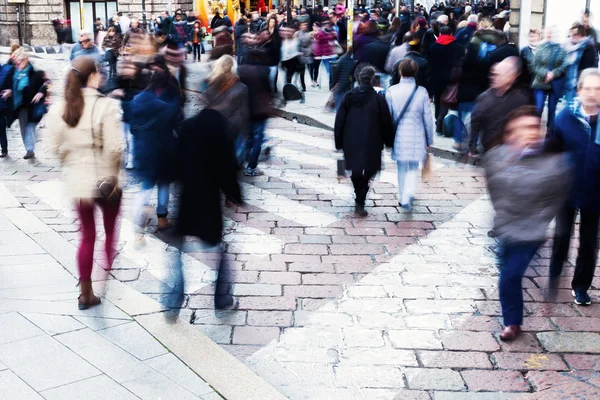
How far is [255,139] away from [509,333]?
5691 millimetres

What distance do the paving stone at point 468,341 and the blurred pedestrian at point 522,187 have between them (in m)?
0.48

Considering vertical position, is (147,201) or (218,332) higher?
(147,201)

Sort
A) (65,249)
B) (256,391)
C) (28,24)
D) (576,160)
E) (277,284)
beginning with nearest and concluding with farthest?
(256,391) < (576,160) < (277,284) < (65,249) < (28,24)

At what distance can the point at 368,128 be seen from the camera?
28.5ft

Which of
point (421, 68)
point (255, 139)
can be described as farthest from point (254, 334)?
point (421, 68)

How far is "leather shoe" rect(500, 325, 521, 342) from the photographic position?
18.4 ft

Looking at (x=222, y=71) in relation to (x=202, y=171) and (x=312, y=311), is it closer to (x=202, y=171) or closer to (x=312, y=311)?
(x=202, y=171)

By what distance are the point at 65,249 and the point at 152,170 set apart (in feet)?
3.57

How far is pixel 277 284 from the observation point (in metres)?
6.78

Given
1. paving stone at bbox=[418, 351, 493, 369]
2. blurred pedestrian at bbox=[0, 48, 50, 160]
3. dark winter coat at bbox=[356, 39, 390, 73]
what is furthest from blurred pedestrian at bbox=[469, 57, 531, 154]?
blurred pedestrian at bbox=[0, 48, 50, 160]

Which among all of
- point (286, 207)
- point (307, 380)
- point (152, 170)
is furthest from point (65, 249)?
point (307, 380)

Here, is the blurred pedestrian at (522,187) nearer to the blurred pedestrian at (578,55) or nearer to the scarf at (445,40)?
the blurred pedestrian at (578,55)

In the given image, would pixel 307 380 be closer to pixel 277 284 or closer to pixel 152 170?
pixel 277 284

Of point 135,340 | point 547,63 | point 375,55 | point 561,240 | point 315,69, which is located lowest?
point 315,69
